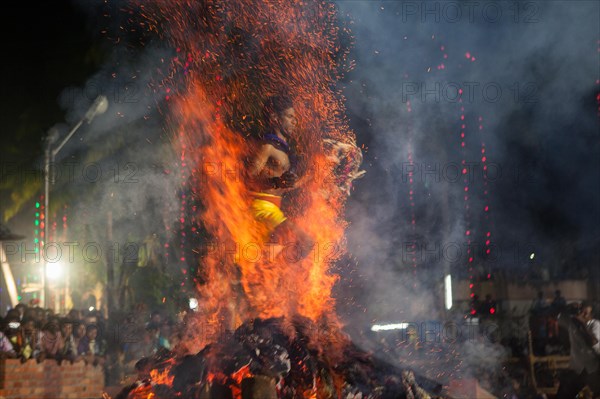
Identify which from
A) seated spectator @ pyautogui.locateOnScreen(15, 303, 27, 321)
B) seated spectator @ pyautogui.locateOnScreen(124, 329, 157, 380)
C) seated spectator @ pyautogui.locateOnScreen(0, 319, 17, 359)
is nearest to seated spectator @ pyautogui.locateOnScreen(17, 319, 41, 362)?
seated spectator @ pyautogui.locateOnScreen(0, 319, 17, 359)

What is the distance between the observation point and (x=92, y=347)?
433 inches

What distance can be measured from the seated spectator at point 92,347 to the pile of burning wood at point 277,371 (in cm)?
358

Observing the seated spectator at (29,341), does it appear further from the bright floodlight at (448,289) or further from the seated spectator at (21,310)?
the bright floodlight at (448,289)

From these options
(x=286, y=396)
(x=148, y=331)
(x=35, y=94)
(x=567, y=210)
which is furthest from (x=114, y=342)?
(x=567, y=210)

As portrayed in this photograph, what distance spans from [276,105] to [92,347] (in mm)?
→ 5195

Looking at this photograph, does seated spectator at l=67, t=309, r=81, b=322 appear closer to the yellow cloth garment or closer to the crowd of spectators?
the crowd of spectators

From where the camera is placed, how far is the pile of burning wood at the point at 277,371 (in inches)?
268

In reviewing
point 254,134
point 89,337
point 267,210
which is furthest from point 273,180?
point 89,337

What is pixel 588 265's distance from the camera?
16828 mm

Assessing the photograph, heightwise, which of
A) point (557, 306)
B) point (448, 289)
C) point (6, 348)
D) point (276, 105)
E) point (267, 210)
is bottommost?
point (6, 348)

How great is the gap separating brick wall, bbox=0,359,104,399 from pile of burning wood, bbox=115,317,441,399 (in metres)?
2.53

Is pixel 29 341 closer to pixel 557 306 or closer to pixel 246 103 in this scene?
pixel 246 103

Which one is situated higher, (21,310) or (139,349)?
(21,310)

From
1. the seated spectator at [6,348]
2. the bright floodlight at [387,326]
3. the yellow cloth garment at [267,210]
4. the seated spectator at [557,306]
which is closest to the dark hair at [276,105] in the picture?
the yellow cloth garment at [267,210]
